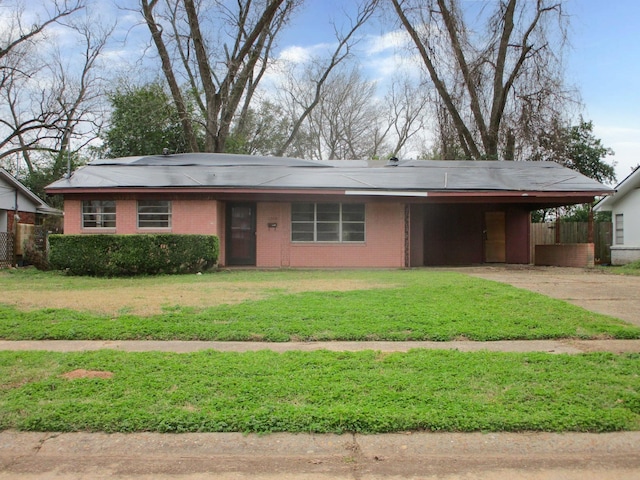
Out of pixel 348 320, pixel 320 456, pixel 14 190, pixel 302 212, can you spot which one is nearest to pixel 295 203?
pixel 302 212

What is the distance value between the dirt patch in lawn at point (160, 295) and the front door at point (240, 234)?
5055 millimetres

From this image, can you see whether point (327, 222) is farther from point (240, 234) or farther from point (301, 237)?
point (240, 234)

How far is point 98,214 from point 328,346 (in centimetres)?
1197

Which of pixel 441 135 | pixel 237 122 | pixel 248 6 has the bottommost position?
pixel 441 135

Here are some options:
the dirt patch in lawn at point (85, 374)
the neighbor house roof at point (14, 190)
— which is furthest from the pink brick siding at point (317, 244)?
the dirt patch in lawn at point (85, 374)

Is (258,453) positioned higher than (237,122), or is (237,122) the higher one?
(237,122)

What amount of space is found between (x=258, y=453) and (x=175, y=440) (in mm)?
594

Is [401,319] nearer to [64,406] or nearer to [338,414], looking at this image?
[338,414]

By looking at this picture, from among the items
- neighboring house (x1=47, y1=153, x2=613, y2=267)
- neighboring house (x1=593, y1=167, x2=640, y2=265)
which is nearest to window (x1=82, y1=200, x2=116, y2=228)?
neighboring house (x1=47, y1=153, x2=613, y2=267)

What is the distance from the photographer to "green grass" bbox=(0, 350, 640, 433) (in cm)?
343

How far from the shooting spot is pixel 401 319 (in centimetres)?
655

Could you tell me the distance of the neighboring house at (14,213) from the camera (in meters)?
16.7

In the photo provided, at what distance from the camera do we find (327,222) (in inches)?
606

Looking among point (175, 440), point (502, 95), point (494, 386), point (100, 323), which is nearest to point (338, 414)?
point (175, 440)
